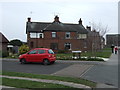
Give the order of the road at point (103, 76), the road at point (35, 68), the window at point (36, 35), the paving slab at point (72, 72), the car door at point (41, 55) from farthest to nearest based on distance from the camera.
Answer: the window at point (36, 35)
the car door at point (41, 55)
the road at point (35, 68)
the paving slab at point (72, 72)
the road at point (103, 76)

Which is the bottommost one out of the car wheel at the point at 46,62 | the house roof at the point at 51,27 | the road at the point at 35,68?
the road at the point at 35,68

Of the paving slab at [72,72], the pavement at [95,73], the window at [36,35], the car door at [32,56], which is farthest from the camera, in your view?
the window at [36,35]

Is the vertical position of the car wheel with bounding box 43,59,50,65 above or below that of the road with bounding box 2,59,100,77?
above

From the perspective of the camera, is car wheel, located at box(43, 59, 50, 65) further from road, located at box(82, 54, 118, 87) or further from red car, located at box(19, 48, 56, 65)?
road, located at box(82, 54, 118, 87)

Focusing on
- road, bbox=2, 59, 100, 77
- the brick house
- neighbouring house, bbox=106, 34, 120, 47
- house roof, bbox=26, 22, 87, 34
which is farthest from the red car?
neighbouring house, bbox=106, 34, 120, 47

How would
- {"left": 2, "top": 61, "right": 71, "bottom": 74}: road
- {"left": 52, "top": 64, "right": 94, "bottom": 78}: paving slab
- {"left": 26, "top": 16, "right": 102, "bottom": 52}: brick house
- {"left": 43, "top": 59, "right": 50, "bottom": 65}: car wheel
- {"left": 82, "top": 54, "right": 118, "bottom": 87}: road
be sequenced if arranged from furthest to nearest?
{"left": 26, "top": 16, "right": 102, "bottom": 52}: brick house
{"left": 43, "top": 59, "right": 50, "bottom": 65}: car wheel
{"left": 2, "top": 61, "right": 71, "bottom": 74}: road
{"left": 52, "top": 64, "right": 94, "bottom": 78}: paving slab
{"left": 82, "top": 54, "right": 118, "bottom": 87}: road

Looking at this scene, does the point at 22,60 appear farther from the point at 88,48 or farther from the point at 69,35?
the point at 88,48

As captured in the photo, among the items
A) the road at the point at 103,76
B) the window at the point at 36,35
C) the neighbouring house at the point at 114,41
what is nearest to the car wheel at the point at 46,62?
the road at the point at 103,76

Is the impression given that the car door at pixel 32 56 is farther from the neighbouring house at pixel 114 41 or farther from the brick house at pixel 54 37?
the neighbouring house at pixel 114 41

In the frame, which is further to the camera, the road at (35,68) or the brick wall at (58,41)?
the brick wall at (58,41)

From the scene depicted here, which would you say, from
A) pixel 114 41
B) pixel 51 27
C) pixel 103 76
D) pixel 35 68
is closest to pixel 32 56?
pixel 35 68

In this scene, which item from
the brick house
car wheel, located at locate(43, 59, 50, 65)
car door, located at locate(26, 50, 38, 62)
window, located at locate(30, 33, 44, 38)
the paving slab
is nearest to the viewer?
the paving slab

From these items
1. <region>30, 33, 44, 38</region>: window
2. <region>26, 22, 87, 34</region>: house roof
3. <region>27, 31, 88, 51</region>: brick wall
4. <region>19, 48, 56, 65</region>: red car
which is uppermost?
<region>26, 22, 87, 34</region>: house roof

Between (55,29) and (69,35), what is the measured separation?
10.8ft
